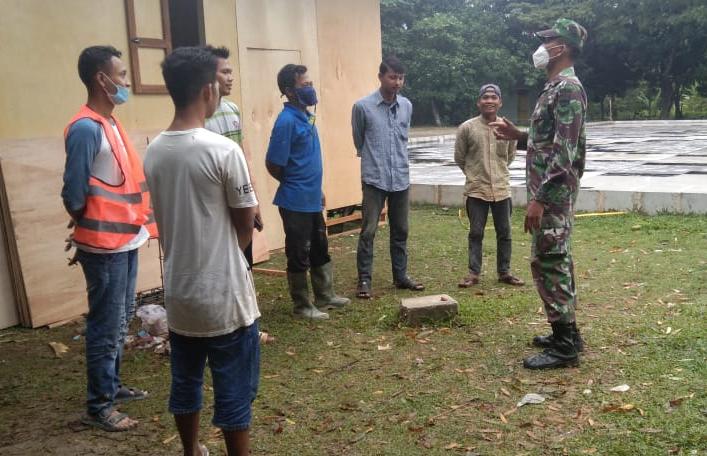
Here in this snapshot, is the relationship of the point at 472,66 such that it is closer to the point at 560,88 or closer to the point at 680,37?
the point at 680,37

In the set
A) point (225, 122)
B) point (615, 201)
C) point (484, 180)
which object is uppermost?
point (225, 122)

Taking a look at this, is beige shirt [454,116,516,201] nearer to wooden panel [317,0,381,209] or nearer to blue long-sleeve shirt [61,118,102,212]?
wooden panel [317,0,381,209]

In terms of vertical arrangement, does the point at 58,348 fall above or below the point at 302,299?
below

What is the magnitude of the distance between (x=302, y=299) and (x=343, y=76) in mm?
4304

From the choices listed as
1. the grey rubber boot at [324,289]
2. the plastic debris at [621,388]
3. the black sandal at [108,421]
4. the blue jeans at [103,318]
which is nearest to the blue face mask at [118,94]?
the blue jeans at [103,318]

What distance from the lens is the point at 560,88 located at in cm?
403

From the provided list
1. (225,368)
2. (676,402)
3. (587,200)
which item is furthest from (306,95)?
(587,200)

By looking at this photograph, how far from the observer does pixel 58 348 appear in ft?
16.8

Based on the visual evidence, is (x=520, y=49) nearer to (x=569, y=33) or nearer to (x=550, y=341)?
(x=569, y=33)

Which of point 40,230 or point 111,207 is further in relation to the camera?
point 40,230

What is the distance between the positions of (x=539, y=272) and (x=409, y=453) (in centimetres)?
152

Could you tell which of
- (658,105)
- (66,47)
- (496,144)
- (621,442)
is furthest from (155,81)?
(658,105)

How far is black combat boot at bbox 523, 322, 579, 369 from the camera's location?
427 centimetres

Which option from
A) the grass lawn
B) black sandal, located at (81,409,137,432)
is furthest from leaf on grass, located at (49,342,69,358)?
black sandal, located at (81,409,137,432)
